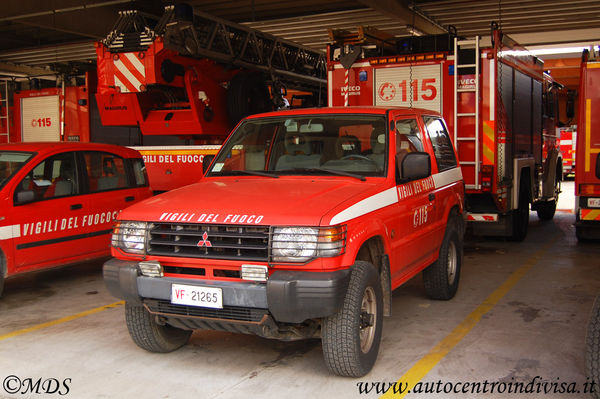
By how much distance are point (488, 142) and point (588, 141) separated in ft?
4.11

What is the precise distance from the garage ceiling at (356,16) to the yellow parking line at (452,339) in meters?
7.65

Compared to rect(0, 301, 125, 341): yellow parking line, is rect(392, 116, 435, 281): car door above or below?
above

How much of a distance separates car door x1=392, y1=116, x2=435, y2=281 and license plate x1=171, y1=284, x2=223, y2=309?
1469 millimetres

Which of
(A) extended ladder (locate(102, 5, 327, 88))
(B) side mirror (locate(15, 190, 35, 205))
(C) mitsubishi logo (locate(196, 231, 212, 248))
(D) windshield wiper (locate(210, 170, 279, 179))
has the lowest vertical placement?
(C) mitsubishi logo (locate(196, 231, 212, 248))

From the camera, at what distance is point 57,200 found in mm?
6695

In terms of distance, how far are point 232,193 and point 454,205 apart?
2838mm

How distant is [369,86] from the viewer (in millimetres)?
8961

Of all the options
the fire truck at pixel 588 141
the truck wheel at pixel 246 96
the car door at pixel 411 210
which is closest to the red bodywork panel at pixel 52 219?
the truck wheel at pixel 246 96

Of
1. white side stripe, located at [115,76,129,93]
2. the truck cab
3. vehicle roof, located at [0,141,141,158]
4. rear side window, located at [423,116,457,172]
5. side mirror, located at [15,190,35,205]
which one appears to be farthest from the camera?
white side stripe, located at [115,76,129,93]

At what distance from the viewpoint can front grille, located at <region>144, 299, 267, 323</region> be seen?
3.86m

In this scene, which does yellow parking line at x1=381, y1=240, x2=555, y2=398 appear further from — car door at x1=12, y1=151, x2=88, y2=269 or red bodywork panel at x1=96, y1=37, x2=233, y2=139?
red bodywork panel at x1=96, y1=37, x2=233, y2=139

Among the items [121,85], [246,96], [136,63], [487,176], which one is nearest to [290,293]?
[487,176]

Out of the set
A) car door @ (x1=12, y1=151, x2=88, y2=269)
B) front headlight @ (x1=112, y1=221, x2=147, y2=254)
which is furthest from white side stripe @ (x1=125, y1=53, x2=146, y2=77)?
front headlight @ (x1=112, y1=221, x2=147, y2=254)

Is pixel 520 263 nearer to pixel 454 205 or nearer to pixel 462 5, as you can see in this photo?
pixel 454 205
